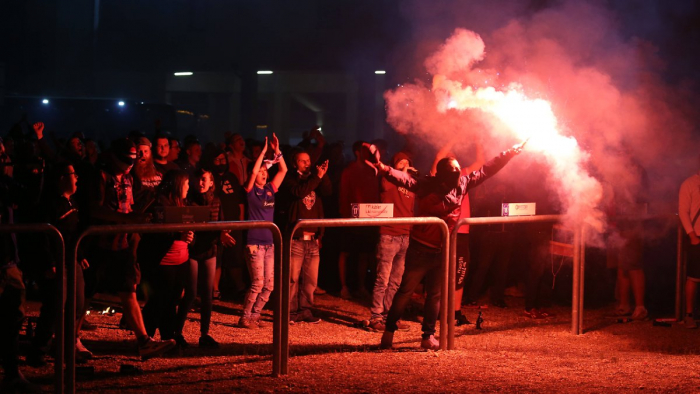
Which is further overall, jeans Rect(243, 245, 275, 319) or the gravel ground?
jeans Rect(243, 245, 275, 319)

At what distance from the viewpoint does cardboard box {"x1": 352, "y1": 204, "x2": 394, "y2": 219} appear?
7273 millimetres

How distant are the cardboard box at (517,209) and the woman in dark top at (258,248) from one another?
A: 8.56 feet

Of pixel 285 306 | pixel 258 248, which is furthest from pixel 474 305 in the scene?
pixel 285 306

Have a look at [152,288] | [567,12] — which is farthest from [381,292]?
[567,12]

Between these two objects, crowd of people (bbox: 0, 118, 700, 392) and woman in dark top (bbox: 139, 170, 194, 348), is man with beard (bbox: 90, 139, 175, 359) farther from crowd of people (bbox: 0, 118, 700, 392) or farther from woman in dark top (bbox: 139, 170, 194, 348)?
woman in dark top (bbox: 139, 170, 194, 348)

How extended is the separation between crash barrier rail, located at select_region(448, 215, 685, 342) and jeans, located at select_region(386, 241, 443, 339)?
187 mm


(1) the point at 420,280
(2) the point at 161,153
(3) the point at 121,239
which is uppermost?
(2) the point at 161,153

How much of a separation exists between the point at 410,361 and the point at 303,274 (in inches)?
113

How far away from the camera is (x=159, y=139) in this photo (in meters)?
9.04

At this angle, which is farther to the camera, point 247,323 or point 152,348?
point 247,323

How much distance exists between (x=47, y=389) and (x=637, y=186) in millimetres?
7663

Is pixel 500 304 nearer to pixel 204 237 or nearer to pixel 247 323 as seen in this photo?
pixel 247 323

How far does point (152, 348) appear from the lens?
22.3ft

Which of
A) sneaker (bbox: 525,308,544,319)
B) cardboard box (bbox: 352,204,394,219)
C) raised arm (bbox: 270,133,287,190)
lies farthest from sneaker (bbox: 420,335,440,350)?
sneaker (bbox: 525,308,544,319)
